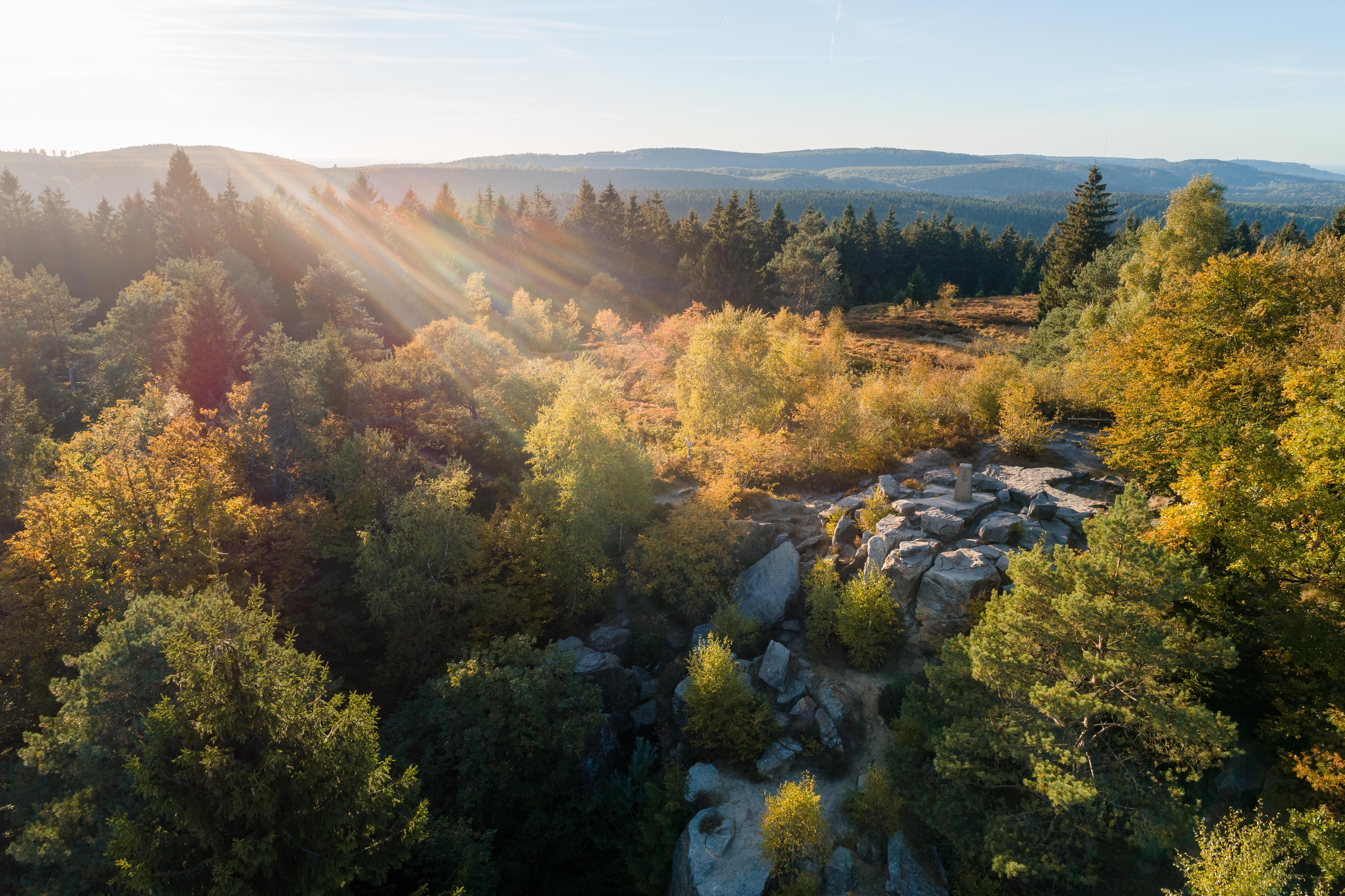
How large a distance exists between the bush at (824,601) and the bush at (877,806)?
21.7 feet

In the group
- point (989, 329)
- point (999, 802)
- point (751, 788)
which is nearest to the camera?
point (999, 802)

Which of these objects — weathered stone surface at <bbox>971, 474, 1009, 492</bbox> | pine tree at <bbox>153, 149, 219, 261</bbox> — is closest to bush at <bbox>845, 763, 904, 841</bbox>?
weathered stone surface at <bbox>971, 474, 1009, 492</bbox>

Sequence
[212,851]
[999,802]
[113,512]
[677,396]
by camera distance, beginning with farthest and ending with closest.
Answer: [677,396], [113,512], [999,802], [212,851]

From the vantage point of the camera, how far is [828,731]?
22.7m

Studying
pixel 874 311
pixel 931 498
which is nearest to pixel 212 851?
pixel 931 498

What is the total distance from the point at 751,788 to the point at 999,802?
7990mm

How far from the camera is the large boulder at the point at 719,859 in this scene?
1842cm

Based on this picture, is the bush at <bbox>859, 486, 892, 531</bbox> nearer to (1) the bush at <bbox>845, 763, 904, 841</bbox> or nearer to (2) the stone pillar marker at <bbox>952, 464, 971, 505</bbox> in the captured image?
(2) the stone pillar marker at <bbox>952, 464, 971, 505</bbox>

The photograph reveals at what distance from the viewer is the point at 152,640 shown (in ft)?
60.5

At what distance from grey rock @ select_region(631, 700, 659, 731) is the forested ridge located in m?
0.22

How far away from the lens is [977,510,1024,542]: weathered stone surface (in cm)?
2584

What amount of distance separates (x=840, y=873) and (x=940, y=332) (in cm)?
7480

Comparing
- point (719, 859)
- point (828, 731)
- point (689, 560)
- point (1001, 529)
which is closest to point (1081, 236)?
point (1001, 529)

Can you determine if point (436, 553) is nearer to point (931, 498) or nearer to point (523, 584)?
point (523, 584)
